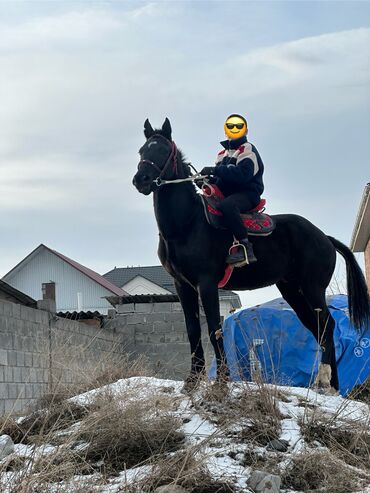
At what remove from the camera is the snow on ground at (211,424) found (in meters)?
4.47

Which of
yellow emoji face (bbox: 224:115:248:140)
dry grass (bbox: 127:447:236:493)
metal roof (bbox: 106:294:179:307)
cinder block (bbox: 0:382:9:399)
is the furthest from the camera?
metal roof (bbox: 106:294:179:307)

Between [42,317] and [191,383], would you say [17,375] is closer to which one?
[42,317]

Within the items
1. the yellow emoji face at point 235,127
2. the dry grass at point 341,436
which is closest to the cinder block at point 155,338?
the yellow emoji face at point 235,127

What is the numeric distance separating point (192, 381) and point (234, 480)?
5.46 feet

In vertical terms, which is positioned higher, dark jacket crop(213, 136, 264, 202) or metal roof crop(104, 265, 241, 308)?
metal roof crop(104, 265, 241, 308)

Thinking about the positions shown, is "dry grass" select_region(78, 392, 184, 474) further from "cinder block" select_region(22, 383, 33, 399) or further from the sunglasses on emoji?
"cinder block" select_region(22, 383, 33, 399)

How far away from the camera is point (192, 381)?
6109 mm

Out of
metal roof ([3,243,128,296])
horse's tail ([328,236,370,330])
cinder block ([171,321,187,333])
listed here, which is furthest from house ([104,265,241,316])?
horse's tail ([328,236,370,330])

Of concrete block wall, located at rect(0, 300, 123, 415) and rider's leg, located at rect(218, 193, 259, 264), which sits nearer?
rider's leg, located at rect(218, 193, 259, 264)

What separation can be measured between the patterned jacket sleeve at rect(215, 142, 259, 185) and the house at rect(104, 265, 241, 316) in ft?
118

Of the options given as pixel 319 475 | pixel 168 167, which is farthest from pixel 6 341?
pixel 319 475

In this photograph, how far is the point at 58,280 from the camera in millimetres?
44188

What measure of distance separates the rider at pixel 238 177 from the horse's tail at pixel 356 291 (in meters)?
1.33

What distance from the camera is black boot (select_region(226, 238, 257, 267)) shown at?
20.1 feet
